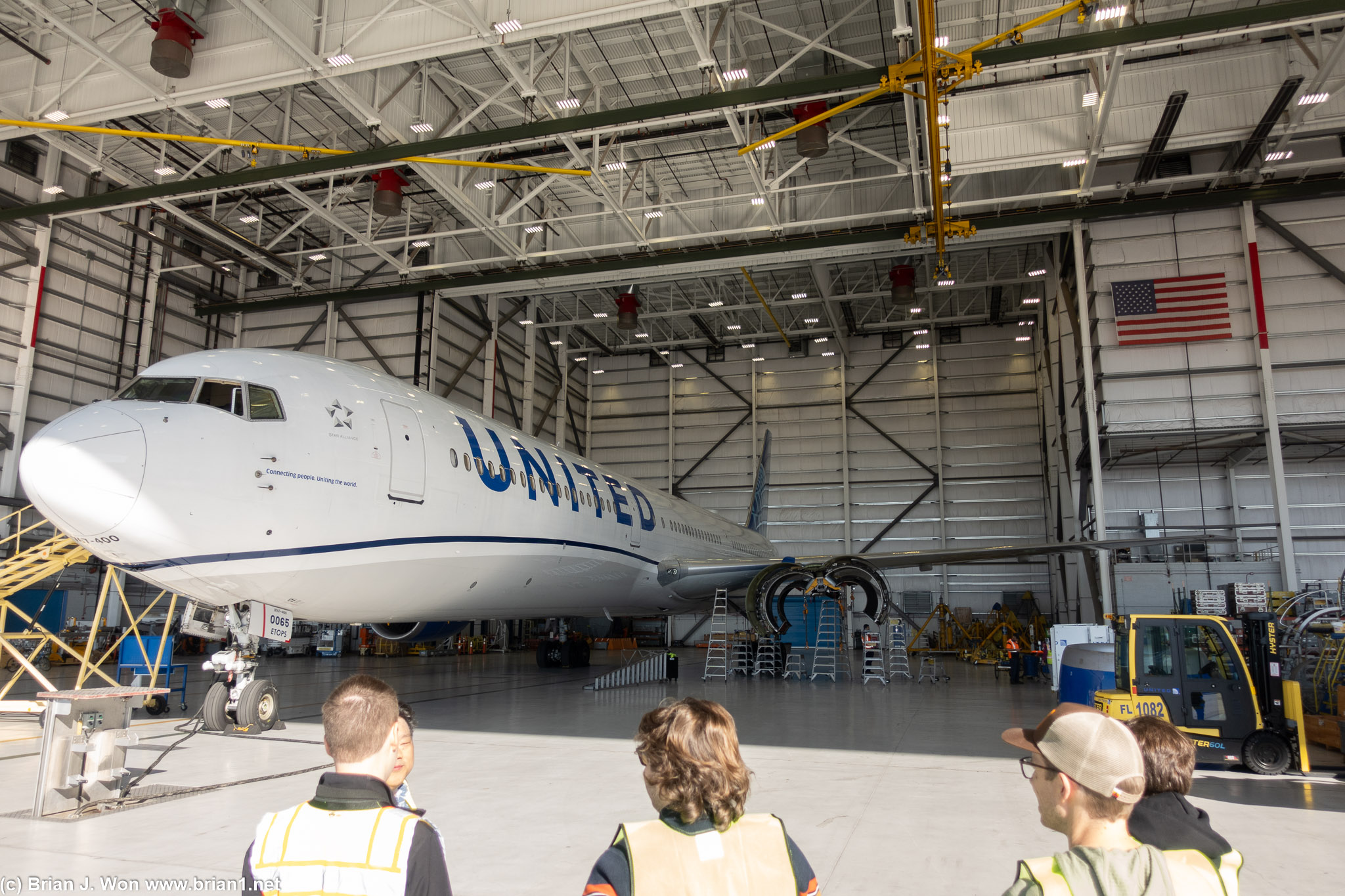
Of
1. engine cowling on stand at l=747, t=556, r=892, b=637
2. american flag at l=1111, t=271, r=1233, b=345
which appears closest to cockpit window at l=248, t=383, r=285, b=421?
engine cowling on stand at l=747, t=556, r=892, b=637

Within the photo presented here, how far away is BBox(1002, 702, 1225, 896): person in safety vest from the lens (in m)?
1.52

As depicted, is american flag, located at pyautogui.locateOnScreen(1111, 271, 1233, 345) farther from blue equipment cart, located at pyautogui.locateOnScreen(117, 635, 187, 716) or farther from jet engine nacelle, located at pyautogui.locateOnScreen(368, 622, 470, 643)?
blue equipment cart, located at pyautogui.locateOnScreen(117, 635, 187, 716)

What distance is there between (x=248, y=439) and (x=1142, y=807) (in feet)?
23.7

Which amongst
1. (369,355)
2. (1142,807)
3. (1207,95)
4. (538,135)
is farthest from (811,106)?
(1142,807)

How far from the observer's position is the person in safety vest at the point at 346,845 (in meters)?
1.69

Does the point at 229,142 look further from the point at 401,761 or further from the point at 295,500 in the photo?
the point at 401,761

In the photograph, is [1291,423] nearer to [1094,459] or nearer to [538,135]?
[1094,459]

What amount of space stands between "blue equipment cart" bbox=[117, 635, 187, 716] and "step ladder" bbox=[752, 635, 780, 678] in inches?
382

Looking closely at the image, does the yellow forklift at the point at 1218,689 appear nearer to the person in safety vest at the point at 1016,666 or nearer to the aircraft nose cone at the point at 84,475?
the person in safety vest at the point at 1016,666

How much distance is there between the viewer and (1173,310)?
17094mm

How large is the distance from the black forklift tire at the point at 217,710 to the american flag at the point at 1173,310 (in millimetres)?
17247

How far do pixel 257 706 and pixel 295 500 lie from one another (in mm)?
2257

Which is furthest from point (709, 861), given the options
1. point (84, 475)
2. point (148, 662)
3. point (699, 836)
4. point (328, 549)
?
point (148, 662)

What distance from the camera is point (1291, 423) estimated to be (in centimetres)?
1650
